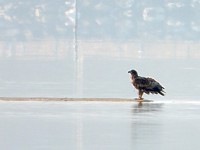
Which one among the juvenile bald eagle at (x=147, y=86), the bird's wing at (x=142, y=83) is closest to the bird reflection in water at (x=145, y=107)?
the juvenile bald eagle at (x=147, y=86)

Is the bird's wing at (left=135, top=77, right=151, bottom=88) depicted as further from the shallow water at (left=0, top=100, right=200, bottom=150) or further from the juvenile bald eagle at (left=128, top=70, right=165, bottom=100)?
the shallow water at (left=0, top=100, right=200, bottom=150)

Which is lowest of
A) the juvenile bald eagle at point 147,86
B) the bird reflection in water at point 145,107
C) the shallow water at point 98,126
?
the shallow water at point 98,126

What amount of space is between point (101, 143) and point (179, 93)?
765 inches

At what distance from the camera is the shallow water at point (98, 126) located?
2139 cm

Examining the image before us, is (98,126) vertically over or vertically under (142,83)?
under

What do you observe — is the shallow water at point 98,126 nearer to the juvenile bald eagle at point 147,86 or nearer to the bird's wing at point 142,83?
the juvenile bald eagle at point 147,86

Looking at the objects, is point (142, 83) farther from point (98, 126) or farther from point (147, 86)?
point (98, 126)

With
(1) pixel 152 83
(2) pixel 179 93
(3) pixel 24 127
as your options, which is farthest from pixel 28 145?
(2) pixel 179 93

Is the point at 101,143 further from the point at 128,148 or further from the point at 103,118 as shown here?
the point at 103,118

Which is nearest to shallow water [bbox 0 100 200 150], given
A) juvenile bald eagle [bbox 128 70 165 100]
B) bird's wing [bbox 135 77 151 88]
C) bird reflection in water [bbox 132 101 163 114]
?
bird reflection in water [bbox 132 101 163 114]

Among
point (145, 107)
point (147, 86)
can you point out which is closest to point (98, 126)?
point (145, 107)

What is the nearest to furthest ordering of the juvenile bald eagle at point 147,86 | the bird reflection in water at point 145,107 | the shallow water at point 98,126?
the shallow water at point 98,126
the bird reflection in water at point 145,107
the juvenile bald eagle at point 147,86

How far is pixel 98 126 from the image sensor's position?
24.7 metres

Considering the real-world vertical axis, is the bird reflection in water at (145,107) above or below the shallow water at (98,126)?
above
